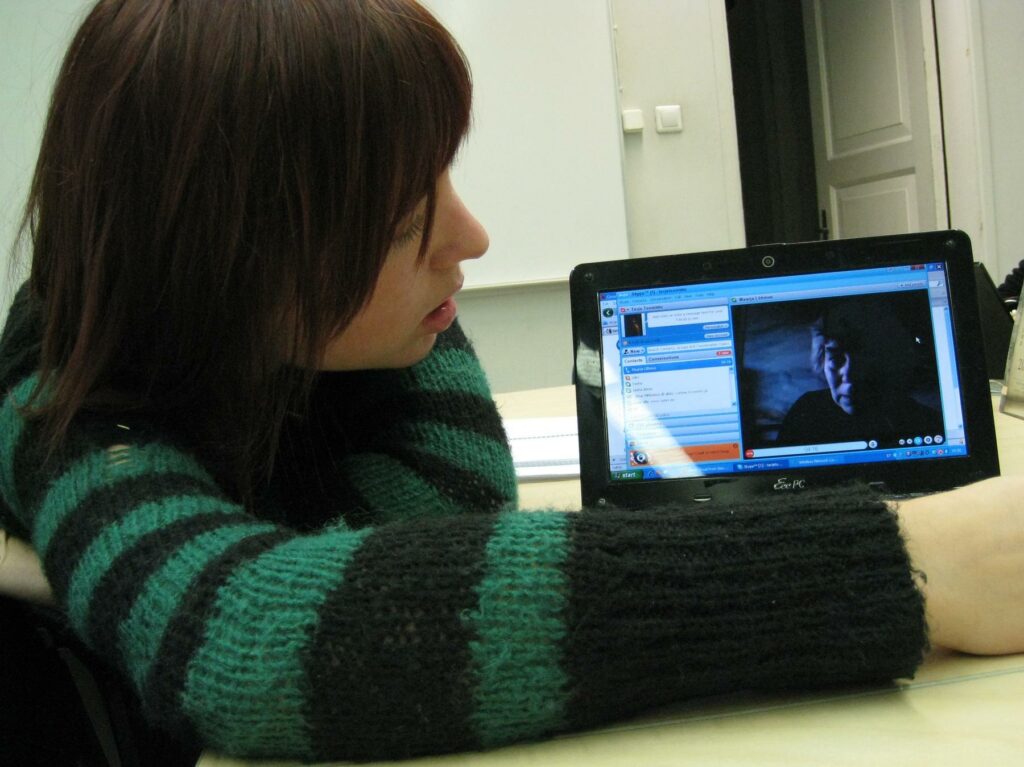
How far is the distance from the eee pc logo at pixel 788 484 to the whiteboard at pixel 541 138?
6.04 ft

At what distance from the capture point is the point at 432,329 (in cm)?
59

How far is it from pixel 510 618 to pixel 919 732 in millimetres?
164

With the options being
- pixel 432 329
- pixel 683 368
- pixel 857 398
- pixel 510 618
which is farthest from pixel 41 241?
pixel 857 398

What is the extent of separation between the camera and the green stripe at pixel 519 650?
0.34 meters

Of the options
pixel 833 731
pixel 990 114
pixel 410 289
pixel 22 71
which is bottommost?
pixel 833 731

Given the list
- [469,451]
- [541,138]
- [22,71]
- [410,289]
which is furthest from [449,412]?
[22,71]

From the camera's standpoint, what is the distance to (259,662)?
13.4 inches

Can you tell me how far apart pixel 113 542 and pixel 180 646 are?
2.5 inches

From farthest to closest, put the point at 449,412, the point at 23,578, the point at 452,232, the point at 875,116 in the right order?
the point at 875,116 → the point at 449,412 → the point at 452,232 → the point at 23,578

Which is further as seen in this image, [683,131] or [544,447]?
[683,131]

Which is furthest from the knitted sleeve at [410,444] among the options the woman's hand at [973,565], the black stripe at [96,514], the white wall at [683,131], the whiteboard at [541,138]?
the white wall at [683,131]

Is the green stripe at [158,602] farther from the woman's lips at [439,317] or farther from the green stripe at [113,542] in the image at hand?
the woman's lips at [439,317]

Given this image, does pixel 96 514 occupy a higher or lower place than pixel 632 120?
lower

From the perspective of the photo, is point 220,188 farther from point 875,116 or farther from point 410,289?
point 875,116
